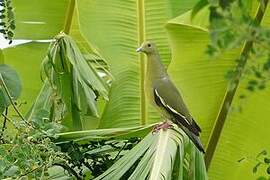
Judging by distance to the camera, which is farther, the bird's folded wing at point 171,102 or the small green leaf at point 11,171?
the bird's folded wing at point 171,102

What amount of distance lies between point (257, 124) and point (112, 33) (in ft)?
2.19

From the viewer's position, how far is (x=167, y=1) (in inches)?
107

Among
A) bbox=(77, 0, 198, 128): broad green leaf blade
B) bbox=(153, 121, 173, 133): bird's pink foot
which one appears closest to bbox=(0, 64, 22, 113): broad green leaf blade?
bbox=(153, 121, 173, 133): bird's pink foot

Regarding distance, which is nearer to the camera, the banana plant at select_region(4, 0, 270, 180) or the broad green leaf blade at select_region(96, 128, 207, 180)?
the broad green leaf blade at select_region(96, 128, 207, 180)

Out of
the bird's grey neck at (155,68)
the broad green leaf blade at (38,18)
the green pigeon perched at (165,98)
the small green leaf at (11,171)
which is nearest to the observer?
the small green leaf at (11,171)

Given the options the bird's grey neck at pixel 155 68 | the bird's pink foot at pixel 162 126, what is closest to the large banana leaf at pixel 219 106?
the bird's grey neck at pixel 155 68

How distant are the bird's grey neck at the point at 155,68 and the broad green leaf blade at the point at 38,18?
0.79m

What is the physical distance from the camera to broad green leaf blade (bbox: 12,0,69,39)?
300cm

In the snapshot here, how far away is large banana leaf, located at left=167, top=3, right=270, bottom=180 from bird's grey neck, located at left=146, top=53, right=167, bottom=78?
166 millimetres

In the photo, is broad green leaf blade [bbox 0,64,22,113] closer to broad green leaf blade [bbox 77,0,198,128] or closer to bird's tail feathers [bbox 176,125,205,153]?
bird's tail feathers [bbox 176,125,205,153]

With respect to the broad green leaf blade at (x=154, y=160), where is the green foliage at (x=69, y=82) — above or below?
above

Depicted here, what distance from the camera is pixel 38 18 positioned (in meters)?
3.05

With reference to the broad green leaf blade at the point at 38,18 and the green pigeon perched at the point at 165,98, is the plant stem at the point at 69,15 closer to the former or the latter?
the broad green leaf blade at the point at 38,18

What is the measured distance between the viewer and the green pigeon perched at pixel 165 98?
205cm
